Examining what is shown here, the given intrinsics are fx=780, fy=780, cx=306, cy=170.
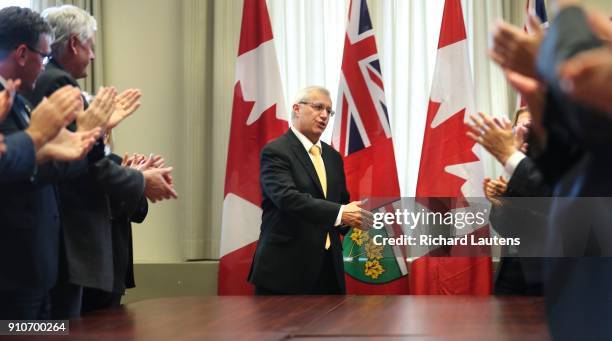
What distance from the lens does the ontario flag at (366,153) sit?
5.12 m

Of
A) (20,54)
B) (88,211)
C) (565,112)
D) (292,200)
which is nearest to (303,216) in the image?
(292,200)

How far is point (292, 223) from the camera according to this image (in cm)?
430

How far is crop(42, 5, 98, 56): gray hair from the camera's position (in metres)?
3.12

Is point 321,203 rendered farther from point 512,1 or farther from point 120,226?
point 512,1

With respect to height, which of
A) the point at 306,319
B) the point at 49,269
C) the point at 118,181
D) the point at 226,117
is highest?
the point at 226,117

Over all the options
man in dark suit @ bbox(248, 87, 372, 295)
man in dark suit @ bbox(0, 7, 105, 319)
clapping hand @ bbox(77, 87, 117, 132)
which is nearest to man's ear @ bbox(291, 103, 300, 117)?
man in dark suit @ bbox(248, 87, 372, 295)

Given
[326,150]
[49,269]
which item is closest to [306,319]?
[49,269]

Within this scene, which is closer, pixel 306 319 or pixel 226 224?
pixel 306 319

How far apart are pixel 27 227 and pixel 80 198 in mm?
507

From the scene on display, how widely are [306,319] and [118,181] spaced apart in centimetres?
91

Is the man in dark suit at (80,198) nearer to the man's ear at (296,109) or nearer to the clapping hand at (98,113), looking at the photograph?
the clapping hand at (98,113)

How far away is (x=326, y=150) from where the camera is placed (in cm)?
463

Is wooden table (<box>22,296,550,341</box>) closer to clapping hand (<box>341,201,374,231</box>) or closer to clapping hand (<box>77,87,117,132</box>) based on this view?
clapping hand (<box>77,87,117,132</box>)

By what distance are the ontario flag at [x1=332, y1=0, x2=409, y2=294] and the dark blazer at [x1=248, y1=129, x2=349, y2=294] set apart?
29.8 inches
